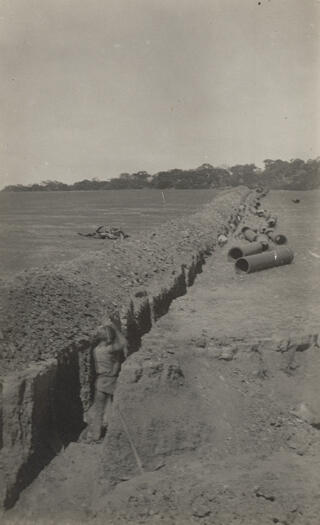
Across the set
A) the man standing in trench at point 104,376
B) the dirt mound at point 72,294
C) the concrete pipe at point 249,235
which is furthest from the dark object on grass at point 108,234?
the man standing in trench at point 104,376

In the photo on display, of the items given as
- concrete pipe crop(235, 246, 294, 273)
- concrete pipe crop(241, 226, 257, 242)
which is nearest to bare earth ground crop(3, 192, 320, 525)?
concrete pipe crop(235, 246, 294, 273)

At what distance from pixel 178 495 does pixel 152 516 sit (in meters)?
0.42

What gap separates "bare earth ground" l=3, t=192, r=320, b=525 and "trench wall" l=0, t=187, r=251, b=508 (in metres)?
0.32

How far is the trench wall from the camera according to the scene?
608cm

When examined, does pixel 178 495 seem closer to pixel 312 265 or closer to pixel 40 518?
pixel 40 518

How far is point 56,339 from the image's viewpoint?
7266 millimetres

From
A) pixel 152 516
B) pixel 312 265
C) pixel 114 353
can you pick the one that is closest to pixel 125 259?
Answer: pixel 114 353

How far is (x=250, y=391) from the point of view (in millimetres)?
7785

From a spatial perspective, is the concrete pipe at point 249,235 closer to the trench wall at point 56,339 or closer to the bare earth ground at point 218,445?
the trench wall at point 56,339

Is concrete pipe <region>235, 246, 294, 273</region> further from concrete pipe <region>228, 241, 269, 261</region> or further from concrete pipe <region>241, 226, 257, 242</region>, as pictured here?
concrete pipe <region>241, 226, 257, 242</region>

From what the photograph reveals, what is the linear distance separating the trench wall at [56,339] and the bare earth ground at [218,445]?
1.05ft

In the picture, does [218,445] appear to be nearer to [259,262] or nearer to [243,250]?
[259,262]

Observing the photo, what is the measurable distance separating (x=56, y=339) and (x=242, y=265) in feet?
29.7

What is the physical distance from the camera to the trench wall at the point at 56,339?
608 cm
